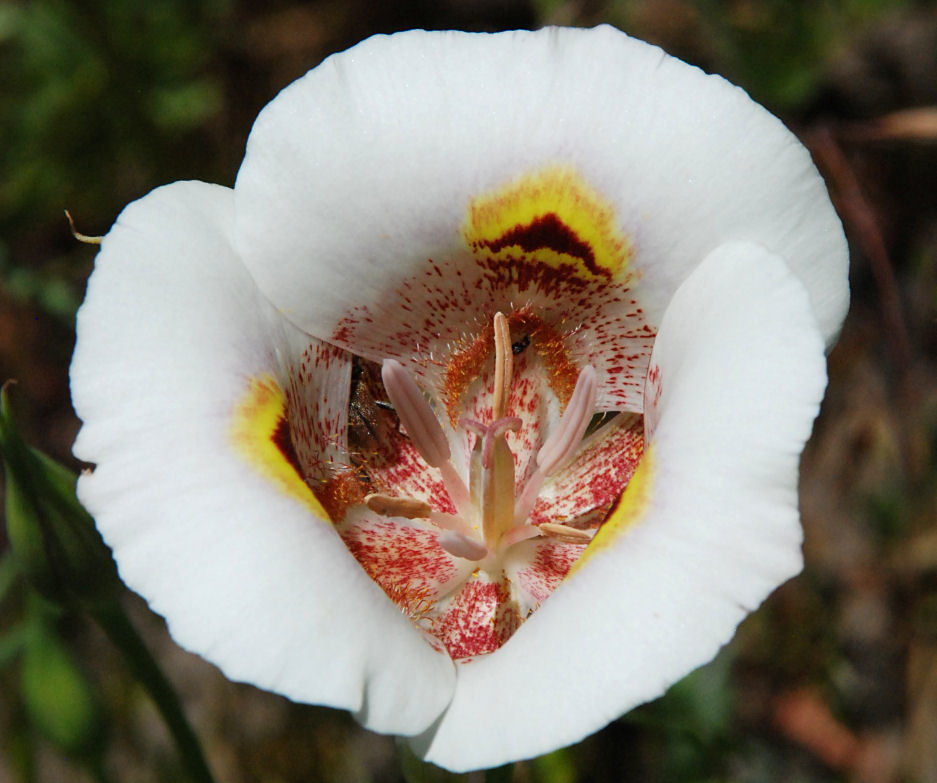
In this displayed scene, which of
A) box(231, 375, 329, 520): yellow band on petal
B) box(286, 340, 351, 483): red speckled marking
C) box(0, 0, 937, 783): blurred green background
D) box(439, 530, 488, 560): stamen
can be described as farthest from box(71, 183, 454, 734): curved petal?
box(0, 0, 937, 783): blurred green background

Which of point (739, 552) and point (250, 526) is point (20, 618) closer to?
point (250, 526)

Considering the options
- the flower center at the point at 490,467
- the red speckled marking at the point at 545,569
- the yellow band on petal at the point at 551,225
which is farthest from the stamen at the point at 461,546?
the yellow band on petal at the point at 551,225

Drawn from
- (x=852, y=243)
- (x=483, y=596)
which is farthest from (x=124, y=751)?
(x=852, y=243)

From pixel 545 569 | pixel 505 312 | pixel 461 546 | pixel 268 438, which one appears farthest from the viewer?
pixel 505 312

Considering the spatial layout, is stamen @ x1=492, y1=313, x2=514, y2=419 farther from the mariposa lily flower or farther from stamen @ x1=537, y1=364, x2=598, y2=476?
stamen @ x1=537, y1=364, x2=598, y2=476

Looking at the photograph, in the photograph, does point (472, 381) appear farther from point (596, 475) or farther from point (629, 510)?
point (629, 510)

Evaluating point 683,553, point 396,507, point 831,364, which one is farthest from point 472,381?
point 831,364
